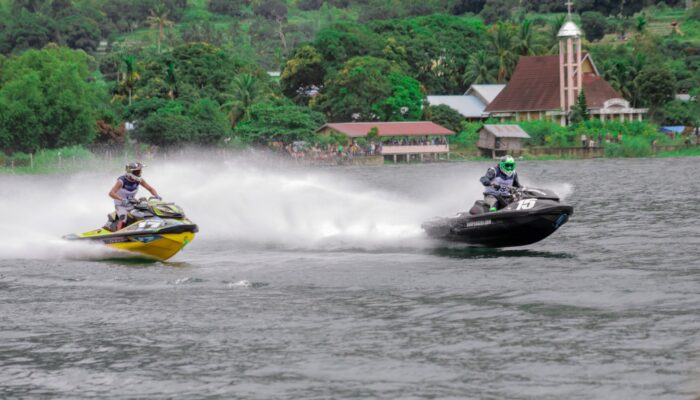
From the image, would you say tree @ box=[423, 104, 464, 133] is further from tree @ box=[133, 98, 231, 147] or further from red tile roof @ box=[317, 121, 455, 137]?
tree @ box=[133, 98, 231, 147]

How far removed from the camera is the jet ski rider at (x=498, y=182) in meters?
26.8

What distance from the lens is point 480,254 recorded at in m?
27.6

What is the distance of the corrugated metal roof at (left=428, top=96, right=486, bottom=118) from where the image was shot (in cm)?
13738

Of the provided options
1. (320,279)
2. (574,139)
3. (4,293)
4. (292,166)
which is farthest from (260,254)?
(574,139)

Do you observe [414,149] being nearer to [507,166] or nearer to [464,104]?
[464,104]

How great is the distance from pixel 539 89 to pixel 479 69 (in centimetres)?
1791

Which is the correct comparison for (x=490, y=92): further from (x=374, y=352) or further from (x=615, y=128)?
(x=374, y=352)

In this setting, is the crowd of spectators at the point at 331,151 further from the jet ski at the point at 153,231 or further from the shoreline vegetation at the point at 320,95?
the jet ski at the point at 153,231

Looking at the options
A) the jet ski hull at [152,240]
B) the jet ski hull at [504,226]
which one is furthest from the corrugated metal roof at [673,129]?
the jet ski hull at [152,240]

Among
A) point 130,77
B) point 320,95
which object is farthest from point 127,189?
point 130,77

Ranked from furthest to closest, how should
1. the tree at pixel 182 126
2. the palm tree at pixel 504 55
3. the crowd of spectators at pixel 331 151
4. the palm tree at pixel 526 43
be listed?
1. the palm tree at pixel 526 43
2. the palm tree at pixel 504 55
3. the crowd of spectators at pixel 331 151
4. the tree at pixel 182 126

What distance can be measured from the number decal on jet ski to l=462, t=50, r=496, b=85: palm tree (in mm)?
126250

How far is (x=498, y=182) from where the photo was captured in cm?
2692

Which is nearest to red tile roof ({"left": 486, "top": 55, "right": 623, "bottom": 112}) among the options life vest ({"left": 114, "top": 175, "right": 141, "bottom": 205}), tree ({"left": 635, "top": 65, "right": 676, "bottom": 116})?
tree ({"left": 635, "top": 65, "right": 676, "bottom": 116})
